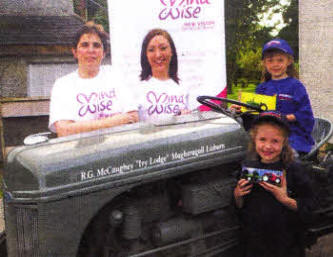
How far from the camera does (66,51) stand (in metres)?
3.49

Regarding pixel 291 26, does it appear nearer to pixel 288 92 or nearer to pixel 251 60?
pixel 251 60

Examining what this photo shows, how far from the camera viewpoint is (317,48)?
14.8 ft

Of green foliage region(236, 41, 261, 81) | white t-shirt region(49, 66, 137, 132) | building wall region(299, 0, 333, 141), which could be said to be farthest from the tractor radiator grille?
building wall region(299, 0, 333, 141)

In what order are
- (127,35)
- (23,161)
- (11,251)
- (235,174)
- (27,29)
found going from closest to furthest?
(23,161) → (11,251) → (235,174) → (27,29) → (127,35)

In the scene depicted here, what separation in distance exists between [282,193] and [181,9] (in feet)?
6.87

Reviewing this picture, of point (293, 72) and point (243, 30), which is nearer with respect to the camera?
point (293, 72)

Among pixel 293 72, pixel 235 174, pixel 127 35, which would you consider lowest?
pixel 235 174

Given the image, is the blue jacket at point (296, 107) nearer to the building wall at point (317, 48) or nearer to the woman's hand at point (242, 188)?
the woman's hand at point (242, 188)

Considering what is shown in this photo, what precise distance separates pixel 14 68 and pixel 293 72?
2.18 meters

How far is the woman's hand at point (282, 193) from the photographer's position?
2619mm

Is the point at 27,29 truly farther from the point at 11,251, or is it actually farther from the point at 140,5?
the point at 11,251

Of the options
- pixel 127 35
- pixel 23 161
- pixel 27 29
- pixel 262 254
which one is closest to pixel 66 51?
pixel 27 29

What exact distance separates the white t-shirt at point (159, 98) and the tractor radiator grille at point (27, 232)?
70.5 inches

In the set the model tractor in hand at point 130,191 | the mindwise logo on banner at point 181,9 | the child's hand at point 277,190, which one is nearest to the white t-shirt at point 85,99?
the model tractor in hand at point 130,191
